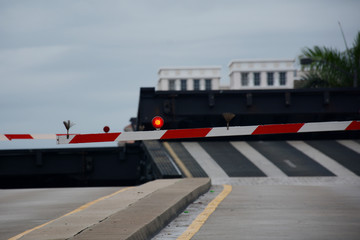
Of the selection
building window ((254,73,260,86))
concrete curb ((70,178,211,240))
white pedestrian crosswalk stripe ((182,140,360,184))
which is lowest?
white pedestrian crosswalk stripe ((182,140,360,184))

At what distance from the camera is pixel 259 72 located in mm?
115000

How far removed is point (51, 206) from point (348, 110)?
16.6m

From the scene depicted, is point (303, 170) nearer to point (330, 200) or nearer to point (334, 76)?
point (330, 200)

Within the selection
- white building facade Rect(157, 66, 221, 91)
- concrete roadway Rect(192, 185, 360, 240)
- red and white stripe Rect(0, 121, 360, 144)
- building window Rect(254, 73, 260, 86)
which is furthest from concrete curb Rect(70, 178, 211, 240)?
white building facade Rect(157, 66, 221, 91)

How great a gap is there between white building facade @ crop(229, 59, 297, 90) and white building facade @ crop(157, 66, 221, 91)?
4001mm

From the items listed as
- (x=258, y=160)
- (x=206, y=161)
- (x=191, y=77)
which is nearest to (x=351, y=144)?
(x=258, y=160)

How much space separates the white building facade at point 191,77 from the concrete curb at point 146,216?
10449 cm

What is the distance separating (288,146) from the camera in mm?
23984

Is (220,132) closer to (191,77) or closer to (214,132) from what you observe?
(214,132)

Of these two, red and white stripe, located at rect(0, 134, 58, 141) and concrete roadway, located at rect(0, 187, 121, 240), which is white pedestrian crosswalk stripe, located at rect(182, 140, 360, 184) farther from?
red and white stripe, located at rect(0, 134, 58, 141)

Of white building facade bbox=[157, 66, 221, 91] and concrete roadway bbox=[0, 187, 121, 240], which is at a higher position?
white building facade bbox=[157, 66, 221, 91]

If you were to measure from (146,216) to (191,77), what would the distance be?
359 ft

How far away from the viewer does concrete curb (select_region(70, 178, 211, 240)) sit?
747cm

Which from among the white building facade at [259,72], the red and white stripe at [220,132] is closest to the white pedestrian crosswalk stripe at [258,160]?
the red and white stripe at [220,132]
